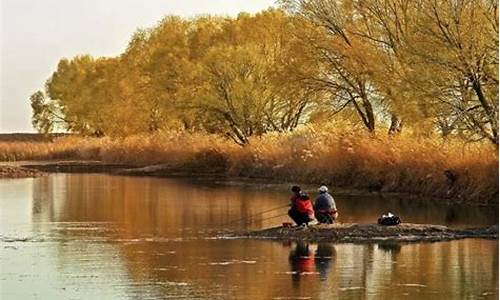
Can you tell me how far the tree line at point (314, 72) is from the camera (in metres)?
34.2

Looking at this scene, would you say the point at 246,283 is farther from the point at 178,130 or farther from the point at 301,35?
the point at 178,130

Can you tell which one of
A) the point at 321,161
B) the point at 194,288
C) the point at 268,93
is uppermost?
the point at 268,93

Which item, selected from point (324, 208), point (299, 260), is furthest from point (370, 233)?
point (299, 260)

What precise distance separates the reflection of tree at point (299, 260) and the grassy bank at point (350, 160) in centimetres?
1257

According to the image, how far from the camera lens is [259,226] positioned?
89.7 feet

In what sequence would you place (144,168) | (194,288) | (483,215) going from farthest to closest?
(144,168) < (483,215) < (194,288)

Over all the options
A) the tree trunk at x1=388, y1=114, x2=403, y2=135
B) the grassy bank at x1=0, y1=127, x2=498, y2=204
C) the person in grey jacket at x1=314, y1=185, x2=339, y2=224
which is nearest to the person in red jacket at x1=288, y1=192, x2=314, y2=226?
the person in grey jacket at x1=314, y1=185, x2=339, y2=224

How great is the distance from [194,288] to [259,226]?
411 inches

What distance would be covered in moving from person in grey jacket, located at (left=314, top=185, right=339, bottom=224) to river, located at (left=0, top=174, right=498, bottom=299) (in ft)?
5.59

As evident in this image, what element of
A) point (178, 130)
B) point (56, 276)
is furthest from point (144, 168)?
point (56, 276)

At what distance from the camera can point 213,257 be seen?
2095 cm

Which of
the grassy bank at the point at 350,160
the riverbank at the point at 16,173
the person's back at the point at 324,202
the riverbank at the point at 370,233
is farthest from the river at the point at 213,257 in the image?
the riverbank at the point at 16,173

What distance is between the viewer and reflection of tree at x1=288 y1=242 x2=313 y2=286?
61.1ft

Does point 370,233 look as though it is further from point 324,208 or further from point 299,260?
point 299,260
